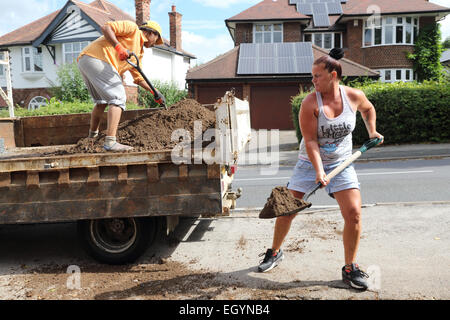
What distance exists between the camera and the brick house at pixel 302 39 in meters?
25.8

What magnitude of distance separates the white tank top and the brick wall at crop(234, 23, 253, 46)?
28.3 meters

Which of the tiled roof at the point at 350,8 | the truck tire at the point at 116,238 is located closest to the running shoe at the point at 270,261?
the truck tire at the point at 116,238

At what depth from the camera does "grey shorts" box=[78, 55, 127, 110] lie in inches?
189

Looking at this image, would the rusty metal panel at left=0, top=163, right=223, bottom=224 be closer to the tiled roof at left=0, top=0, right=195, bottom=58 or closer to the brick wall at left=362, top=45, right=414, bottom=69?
the tiled roof at left=0, top=0, right=195, bottom=58

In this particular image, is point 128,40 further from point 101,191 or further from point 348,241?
point 348,241

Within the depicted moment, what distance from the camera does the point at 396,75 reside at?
29297 millimetres

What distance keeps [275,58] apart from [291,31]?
5.40 metres

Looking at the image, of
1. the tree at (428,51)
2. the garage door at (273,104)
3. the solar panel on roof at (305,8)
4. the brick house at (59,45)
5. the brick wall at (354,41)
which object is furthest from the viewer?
the solar panel on roof at (305,8)

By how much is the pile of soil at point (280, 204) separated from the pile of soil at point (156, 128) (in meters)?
1.54

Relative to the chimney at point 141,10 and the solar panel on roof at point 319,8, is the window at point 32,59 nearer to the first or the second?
the chimney at point 141,10

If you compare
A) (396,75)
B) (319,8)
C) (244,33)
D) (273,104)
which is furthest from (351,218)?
(319,8)

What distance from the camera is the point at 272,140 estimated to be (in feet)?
63.2

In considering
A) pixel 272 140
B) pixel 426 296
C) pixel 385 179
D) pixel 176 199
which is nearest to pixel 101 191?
pixel 176 199

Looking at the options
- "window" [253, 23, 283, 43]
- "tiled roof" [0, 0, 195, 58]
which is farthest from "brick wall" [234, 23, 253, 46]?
"tiled roof" [0, 0, 195, 58]
